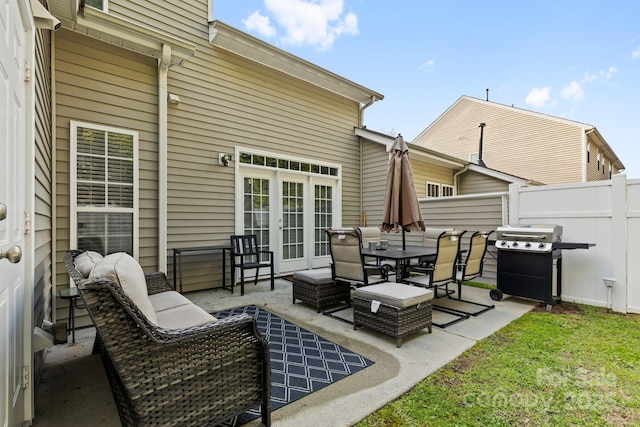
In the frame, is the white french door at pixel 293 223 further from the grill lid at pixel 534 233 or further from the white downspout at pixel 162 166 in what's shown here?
the grill lid at pixel 534 233

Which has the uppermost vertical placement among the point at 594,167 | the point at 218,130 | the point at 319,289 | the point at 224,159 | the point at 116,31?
the point at 116,31

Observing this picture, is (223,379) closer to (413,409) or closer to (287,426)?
(287,426)

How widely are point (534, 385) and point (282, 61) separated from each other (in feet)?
19.4

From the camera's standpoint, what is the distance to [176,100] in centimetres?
470

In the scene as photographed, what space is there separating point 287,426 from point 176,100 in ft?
15.0

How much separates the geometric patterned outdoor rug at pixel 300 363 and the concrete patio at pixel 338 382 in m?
0.08

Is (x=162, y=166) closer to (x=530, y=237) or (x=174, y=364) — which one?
(x=174, y=364)

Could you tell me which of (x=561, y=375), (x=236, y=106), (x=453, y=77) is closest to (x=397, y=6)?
(x=453, y=77)

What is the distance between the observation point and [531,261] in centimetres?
417

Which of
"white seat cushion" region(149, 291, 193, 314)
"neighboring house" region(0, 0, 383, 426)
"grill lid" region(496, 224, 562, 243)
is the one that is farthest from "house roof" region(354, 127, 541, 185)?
"white seat cushion" region(149, 291, 193, 314)

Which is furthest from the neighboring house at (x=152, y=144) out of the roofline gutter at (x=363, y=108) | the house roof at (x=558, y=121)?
the house roof at (x=558, y=121)

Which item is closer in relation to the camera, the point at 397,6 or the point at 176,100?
the point at 176,100

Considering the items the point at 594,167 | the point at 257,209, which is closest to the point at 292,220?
the point at 257,209

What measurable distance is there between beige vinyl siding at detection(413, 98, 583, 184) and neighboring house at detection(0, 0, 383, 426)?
912 centimetres
